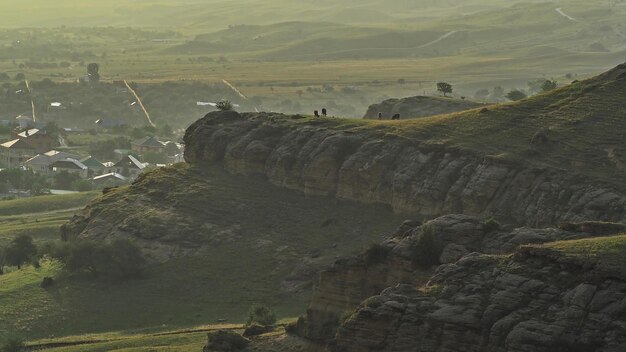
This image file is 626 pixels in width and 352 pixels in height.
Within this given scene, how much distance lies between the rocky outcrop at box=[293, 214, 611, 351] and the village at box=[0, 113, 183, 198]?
8970cm

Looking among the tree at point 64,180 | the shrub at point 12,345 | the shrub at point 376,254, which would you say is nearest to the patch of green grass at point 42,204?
the tree at point 64,180

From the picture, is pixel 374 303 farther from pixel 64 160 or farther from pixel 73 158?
pixel 73 158

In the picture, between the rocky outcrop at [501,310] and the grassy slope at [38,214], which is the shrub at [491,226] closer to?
the rocky outcrop at [501,310]

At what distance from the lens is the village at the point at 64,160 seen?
498ft

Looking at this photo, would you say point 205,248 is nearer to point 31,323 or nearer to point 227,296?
point 227,296

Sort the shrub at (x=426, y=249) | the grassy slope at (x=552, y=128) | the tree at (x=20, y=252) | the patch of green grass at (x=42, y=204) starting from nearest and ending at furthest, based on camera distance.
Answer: the shrub at (x=426, y=249) < the grassy slope at (x=552, y=128) < the tree at (x=20, y=252) < the patch of green grass at (x=42, y=204)

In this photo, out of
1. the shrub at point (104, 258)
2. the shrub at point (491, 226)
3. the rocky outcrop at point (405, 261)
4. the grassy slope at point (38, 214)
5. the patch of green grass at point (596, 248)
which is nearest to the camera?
the patch of green grass at point (596, 248)

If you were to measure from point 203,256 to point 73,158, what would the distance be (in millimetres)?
87100

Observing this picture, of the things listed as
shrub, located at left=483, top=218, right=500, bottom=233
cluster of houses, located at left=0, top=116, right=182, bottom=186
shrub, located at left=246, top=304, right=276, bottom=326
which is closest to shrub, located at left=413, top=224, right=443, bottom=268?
shrub, located at left=483, top=218, right=500, bottom=233

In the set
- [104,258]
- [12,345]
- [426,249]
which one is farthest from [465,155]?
[426,249]

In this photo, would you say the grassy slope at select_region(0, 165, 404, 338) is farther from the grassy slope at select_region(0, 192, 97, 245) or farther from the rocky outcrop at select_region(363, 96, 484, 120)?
the rocky outcrop at select_region(363, 96, 484, 120)

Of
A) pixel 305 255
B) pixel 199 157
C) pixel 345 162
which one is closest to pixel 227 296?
pixel 305 255

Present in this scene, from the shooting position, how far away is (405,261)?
55.0 m

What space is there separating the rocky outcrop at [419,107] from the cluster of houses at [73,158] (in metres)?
42.5
